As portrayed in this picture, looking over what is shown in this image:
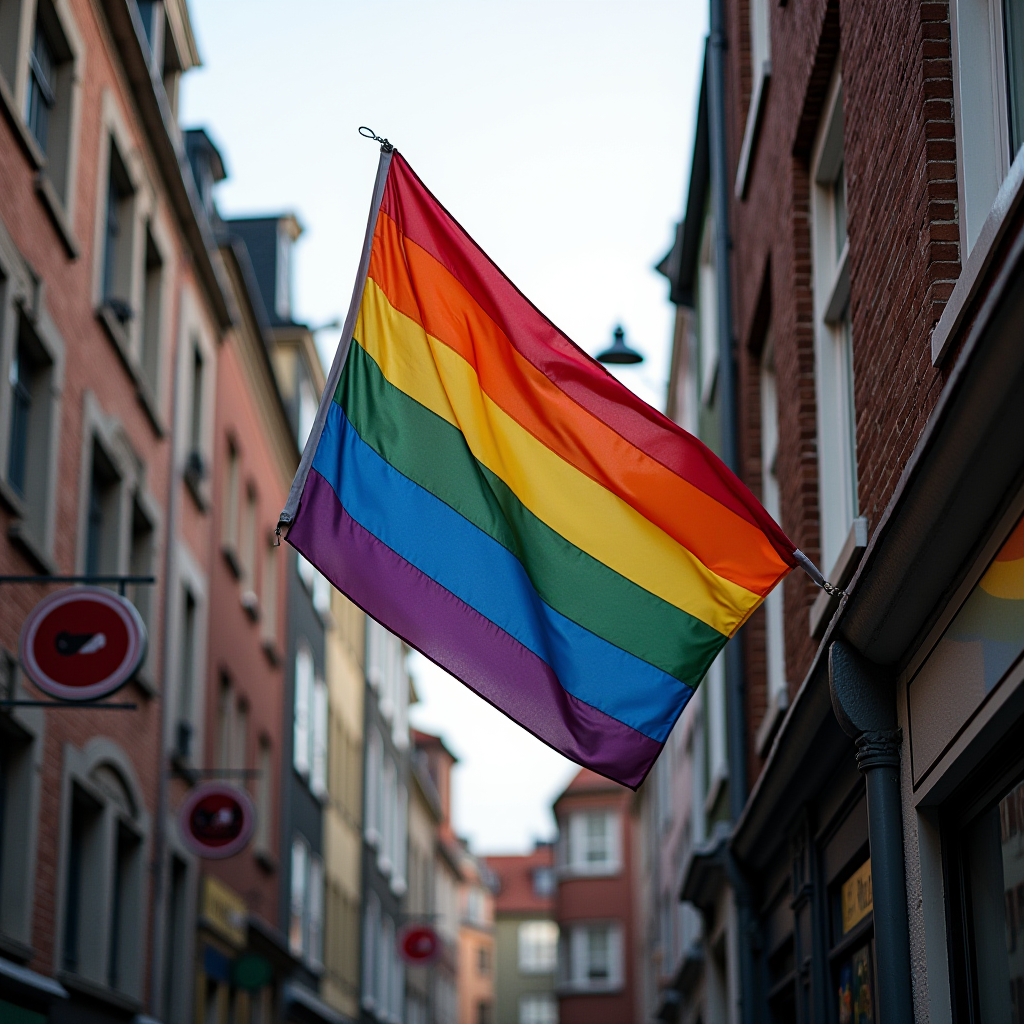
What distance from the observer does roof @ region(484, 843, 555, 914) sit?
268 feet

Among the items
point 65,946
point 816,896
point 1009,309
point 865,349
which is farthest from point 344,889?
point 1009,309

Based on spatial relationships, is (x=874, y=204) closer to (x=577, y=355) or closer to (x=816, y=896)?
(x=577, y=355)

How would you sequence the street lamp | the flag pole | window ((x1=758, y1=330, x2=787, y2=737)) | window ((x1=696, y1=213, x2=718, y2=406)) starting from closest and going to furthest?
the flag pole
window ((x1=758, y1=330, x2=787, y2=737))
window ((x1=696, y1=213, x2=718, y2=406))
the street lamp

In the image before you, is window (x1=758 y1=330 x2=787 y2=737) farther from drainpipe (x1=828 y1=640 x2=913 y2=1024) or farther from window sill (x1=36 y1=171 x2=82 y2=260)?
window sill (x1=36 y1=171 x2=82 y2=260)

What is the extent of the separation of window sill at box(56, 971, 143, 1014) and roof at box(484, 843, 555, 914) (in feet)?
213

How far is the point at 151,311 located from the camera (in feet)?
64.0

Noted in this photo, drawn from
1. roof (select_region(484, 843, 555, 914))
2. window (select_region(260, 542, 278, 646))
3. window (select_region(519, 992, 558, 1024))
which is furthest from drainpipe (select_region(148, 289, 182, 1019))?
roof (select_region(484, 843, 555, 914))

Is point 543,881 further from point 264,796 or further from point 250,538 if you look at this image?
point 250,538

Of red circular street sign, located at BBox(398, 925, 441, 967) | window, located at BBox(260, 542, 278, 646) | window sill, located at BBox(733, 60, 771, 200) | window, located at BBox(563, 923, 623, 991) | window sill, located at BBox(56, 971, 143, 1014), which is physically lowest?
window sill, located at BBox(56, 971, 143, 1014)

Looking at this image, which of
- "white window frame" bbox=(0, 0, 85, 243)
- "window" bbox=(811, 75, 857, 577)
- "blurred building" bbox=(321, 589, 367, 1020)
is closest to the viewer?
"window" bbox=(811, 75, 857, 577)

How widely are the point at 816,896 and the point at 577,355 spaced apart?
399 cm

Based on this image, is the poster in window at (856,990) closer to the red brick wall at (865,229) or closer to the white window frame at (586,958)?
the red brick wall at (865,229)

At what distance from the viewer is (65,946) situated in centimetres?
1535

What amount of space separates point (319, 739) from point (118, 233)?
53.2 ft
